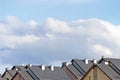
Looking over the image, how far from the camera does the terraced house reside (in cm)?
8969

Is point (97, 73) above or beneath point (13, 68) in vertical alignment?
beneath

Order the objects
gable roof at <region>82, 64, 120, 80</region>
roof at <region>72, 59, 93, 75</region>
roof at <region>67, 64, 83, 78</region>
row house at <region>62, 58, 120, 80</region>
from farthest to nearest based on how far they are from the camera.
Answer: roof at <region>72, 59, 93, 75</region>, roof at <region>67, 64, 83, 78</region>, row house at <region>62, 58, 120, 80</region>, gable roof at <region>82, 64, 120, 80</region>

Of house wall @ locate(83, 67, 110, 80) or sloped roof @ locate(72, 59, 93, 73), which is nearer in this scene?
house wall @ locate(83, 67, 110, 80)

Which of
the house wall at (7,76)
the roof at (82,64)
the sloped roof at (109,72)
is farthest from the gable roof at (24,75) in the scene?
the sloped roof at (109,72)

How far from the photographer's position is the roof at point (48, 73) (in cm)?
10444

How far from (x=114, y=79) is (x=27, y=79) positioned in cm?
2340

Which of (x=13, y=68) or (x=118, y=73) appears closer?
(x=118, y=73)

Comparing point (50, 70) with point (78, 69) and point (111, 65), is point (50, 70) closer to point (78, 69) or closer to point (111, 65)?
point (78, 69)

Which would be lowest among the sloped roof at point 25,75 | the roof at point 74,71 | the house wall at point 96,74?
the house wall at point 96,74

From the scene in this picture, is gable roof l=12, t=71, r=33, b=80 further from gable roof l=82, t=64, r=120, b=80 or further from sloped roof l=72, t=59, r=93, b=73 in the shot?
gable roof l=82, t=64, r=120, b=80

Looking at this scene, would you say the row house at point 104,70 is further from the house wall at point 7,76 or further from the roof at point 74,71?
the house wall at point 7,76

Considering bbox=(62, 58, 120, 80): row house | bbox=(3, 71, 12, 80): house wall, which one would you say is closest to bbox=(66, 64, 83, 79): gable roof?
bbox=(62, 58, 120, 80): row house

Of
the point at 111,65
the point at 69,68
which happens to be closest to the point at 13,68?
the point at 69,68

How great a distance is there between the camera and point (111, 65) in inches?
3698
